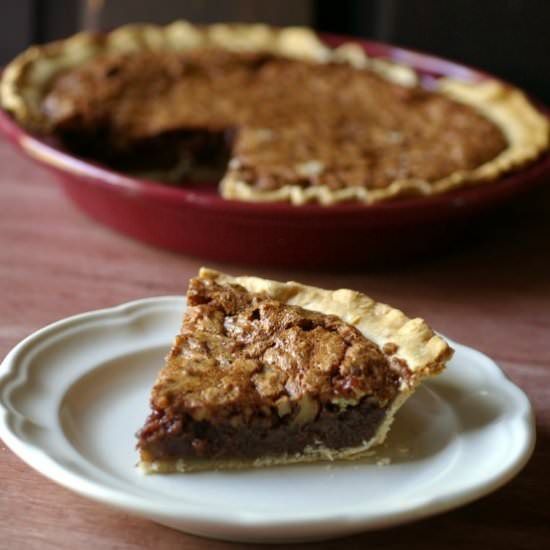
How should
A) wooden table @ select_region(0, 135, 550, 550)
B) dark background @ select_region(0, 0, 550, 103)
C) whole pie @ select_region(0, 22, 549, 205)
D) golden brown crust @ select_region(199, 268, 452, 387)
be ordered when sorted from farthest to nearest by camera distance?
dark background @ select_region(0, 0, 550, 103) < whole pie @ select_region(0, 22, 549, 205) < golden brown crust @ select_region(199, 268, 452, 387) < wooden table @ select_region(0, 135, 550, 550)

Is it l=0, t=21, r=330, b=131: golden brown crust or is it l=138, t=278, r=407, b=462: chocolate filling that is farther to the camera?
l=0, t=21, r=330, b=131: golden brown crust

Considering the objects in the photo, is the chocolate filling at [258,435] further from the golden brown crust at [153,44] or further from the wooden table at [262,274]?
the golden brown crust at [153,44]

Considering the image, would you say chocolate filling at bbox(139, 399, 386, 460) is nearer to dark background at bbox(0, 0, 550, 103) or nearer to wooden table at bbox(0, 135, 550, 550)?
wooden table at bbox(0, 135, 550, 550)

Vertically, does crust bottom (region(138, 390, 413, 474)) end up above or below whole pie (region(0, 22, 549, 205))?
above

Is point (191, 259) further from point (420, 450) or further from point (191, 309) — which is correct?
point (420, 450)

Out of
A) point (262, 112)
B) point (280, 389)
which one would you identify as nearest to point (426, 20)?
point (262, 112)

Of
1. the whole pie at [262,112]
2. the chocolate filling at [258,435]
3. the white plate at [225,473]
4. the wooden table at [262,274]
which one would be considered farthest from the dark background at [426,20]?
the chocolate filling at [258,435]

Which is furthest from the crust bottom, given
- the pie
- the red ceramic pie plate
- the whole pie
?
the whole pie

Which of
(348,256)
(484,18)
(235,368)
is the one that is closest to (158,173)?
(348,256)
